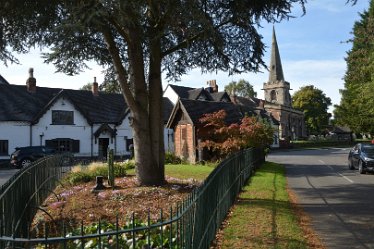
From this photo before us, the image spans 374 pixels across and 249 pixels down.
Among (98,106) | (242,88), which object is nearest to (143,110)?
(98,106)

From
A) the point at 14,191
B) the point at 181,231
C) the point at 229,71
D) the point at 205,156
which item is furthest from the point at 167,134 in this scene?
the point at 181,231

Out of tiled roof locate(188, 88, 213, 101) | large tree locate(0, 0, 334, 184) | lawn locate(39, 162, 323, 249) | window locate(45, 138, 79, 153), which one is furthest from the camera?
tiled roof locate(188, 88, 213, 101)

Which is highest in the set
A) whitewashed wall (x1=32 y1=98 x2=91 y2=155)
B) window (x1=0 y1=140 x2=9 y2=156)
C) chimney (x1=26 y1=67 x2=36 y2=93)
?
chimney (x1=26 y1=67 x2=36 y2=93)

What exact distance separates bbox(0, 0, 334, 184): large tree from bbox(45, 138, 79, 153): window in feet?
81.4

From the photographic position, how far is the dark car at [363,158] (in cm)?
2262

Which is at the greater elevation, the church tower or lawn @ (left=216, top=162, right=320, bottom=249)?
the church tower

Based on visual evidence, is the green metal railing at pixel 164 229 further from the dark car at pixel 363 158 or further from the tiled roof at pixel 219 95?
the tiled roof at pixel 219 95

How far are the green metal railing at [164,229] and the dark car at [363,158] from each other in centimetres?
1337

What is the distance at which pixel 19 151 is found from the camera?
33.5 metres

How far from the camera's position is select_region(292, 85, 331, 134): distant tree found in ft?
335

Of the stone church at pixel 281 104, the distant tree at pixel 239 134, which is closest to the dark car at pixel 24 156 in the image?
the distant tree at pixel 239 134

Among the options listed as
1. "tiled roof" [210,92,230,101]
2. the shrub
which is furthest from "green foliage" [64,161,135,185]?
"tiled roof" [210,92,230,101]

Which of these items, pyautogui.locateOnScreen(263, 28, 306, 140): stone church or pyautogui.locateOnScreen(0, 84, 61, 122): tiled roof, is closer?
pyautogui.locateOnScreen(0, 84, 61, 122): tiled roof

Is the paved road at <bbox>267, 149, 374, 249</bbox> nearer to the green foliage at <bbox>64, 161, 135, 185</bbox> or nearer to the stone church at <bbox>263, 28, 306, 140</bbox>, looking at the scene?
the green foliage at <bbox>64, 161, 135, 185</bbox>
